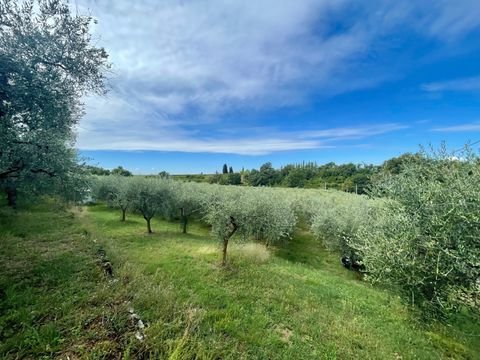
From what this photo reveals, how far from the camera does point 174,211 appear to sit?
32.3m

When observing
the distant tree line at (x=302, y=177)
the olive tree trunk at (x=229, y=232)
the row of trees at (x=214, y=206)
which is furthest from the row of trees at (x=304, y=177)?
the olive tree trunk at (x=229, y=232)

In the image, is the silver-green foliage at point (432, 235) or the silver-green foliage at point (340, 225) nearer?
the silver-green foliage at point (432, 235)

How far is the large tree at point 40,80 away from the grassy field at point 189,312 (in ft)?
16.5

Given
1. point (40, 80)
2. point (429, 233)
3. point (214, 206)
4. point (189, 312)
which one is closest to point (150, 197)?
point (214, 206)

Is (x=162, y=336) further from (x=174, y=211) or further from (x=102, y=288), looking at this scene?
(x=174, y=211)

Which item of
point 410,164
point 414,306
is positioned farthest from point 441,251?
point 410,164

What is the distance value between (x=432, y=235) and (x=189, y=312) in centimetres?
776

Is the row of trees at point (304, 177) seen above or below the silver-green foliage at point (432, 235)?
above

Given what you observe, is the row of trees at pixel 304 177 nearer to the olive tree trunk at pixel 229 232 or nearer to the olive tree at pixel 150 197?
the olive tree at pixel 150 197

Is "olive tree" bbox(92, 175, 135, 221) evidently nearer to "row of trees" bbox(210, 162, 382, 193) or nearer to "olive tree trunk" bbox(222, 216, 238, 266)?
"olive tree trunk" bbox(222, 216, 238, 266)

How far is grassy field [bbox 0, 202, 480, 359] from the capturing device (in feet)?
16.9

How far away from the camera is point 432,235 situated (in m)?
6.97

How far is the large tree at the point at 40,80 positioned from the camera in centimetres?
788

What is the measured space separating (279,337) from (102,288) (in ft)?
20.9
